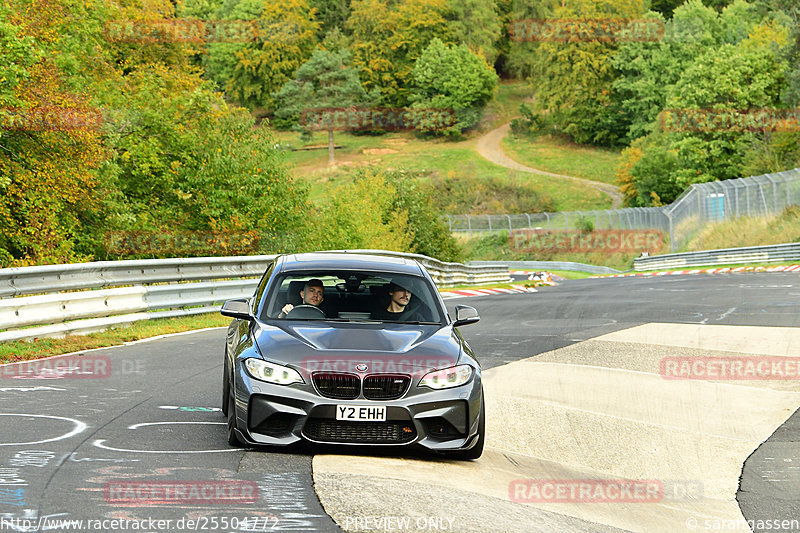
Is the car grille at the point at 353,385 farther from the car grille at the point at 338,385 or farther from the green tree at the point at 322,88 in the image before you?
the green tree at the point at 322,88

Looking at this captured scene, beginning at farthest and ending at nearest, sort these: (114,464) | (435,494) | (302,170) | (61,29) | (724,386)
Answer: (302,170) < (61,29) < (724,386) < (114,464) < (435,494)

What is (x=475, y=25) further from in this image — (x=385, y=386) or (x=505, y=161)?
(x=385, y=386)

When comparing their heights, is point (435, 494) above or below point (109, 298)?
above

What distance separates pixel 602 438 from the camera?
29.8ft

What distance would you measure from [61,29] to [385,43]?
114 meters

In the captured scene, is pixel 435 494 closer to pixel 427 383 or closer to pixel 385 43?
pixel 427 383

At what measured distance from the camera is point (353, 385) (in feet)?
23.9

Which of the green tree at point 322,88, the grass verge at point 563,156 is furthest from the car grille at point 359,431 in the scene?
the green tree at point 322,88

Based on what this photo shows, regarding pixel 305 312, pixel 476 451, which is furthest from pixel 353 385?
pixel 305 312

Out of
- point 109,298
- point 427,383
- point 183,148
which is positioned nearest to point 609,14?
point 183,148

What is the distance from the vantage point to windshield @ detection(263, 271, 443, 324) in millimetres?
8531

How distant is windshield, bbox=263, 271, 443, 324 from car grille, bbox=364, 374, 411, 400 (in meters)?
1.19

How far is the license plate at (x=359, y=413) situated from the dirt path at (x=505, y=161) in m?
94.2

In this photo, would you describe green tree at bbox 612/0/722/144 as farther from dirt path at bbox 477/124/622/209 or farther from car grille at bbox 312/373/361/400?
car grille at bbox 312/373/361/400
